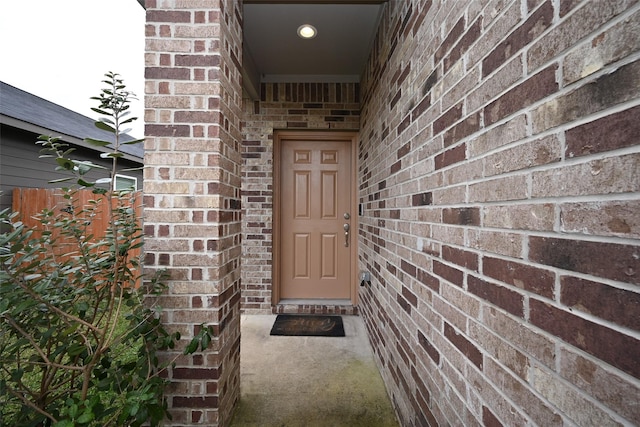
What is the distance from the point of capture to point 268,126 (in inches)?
135

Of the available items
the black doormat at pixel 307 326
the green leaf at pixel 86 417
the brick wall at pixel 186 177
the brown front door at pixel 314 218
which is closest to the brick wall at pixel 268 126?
the brown front door at pixel 314 218

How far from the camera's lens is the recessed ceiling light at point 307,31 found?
250cm

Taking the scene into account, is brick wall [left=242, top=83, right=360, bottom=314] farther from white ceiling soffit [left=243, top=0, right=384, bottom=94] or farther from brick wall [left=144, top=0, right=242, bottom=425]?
brick wall [left=144, top=0, right=242, bottom=425]

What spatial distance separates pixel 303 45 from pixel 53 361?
2876 mm

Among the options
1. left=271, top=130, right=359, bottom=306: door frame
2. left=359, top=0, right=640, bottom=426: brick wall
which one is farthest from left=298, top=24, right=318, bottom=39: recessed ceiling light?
left=359, top=0, right=640, bottom=426: brick wall

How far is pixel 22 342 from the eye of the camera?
0.95 meters

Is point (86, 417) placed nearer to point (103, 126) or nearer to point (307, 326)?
point (103, 126)

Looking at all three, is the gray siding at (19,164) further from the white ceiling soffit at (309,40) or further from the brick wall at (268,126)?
the white ceiling soffit at (309,40)

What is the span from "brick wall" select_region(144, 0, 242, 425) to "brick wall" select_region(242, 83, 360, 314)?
1.94 m

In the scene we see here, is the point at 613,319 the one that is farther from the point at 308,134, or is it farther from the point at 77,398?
the point at 308,134

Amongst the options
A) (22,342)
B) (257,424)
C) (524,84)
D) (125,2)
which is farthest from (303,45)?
(257,424)

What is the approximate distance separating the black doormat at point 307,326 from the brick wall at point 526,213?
155 centimetres

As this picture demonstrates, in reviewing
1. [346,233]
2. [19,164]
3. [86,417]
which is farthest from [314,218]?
[19,164]

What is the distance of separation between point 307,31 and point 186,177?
188 cm
